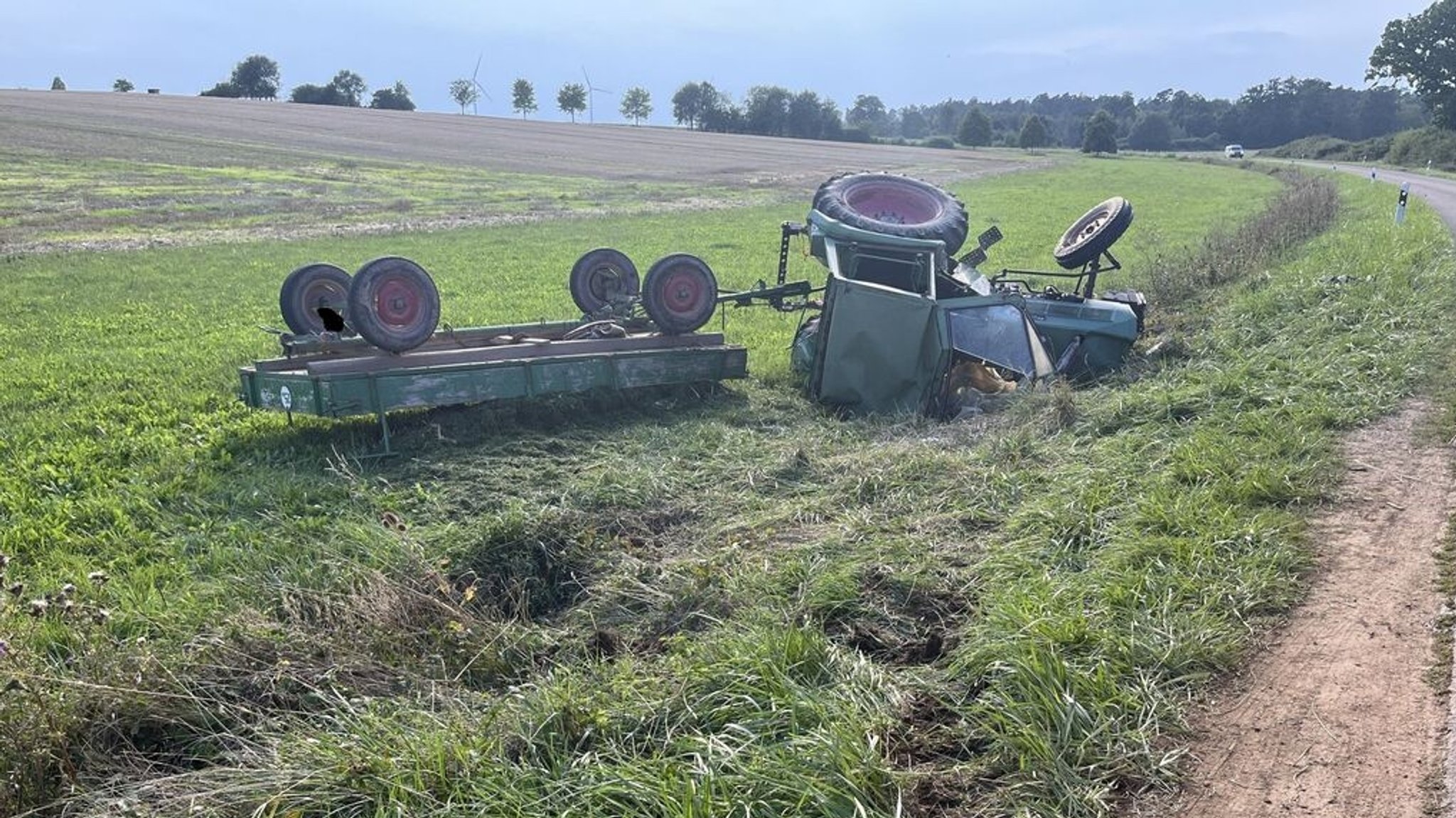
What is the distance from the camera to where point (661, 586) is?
14.9 ft

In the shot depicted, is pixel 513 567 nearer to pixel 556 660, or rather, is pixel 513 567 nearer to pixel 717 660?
pixel 556 660

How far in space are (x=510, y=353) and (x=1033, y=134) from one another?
87.6m

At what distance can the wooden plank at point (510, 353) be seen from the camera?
23.2 feet

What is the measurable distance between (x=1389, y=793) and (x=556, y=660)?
2851mm

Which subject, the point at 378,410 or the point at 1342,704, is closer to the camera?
the point at 1342,704

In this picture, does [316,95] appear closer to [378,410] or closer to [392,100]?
[392,100]

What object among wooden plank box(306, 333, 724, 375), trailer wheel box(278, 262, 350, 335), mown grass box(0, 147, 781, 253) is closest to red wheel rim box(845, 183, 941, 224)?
wooden plank box(306, 333, 724, 375)

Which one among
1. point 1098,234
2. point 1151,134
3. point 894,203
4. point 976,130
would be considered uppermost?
point 1151,134

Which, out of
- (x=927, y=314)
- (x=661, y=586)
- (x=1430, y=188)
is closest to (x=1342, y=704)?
(x=661, y=586)

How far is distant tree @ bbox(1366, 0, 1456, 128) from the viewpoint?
2470 inches

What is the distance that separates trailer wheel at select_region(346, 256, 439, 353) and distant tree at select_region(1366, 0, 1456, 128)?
235 feet

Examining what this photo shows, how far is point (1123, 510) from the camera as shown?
5.00m

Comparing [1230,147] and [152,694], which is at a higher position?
[1230,147]

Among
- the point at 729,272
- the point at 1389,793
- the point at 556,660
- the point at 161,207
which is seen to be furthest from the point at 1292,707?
the point at 161,207
